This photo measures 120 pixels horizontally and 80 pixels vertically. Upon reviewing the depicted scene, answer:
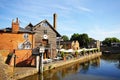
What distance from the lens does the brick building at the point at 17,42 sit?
114 ft

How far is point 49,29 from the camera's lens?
158 feet

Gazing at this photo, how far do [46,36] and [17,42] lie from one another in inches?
413

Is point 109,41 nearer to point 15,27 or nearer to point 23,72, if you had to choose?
point 15,27

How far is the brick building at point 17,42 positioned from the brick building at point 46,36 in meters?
5.70

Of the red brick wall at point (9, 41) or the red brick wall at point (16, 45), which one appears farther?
the red brick wall at point (9, 41)

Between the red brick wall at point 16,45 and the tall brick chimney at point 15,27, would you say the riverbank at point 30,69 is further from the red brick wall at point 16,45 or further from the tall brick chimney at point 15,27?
the tall brick chimney at point 15,27

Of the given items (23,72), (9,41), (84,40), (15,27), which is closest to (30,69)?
(23,72)

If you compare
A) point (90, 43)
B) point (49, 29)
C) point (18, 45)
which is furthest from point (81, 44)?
point (18, 45)

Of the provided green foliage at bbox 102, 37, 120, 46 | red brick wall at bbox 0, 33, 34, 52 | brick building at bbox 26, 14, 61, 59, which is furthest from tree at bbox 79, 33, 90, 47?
red brick wall at bbox 0, 33, 34, 52

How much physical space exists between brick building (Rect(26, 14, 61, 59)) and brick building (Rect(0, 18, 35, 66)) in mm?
5699

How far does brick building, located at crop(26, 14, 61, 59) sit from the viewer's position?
4641cm

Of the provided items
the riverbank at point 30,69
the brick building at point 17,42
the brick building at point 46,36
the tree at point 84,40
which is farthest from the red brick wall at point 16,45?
the tree at point 84,40

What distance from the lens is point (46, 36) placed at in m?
47.6

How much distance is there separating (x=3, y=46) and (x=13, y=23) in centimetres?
498
